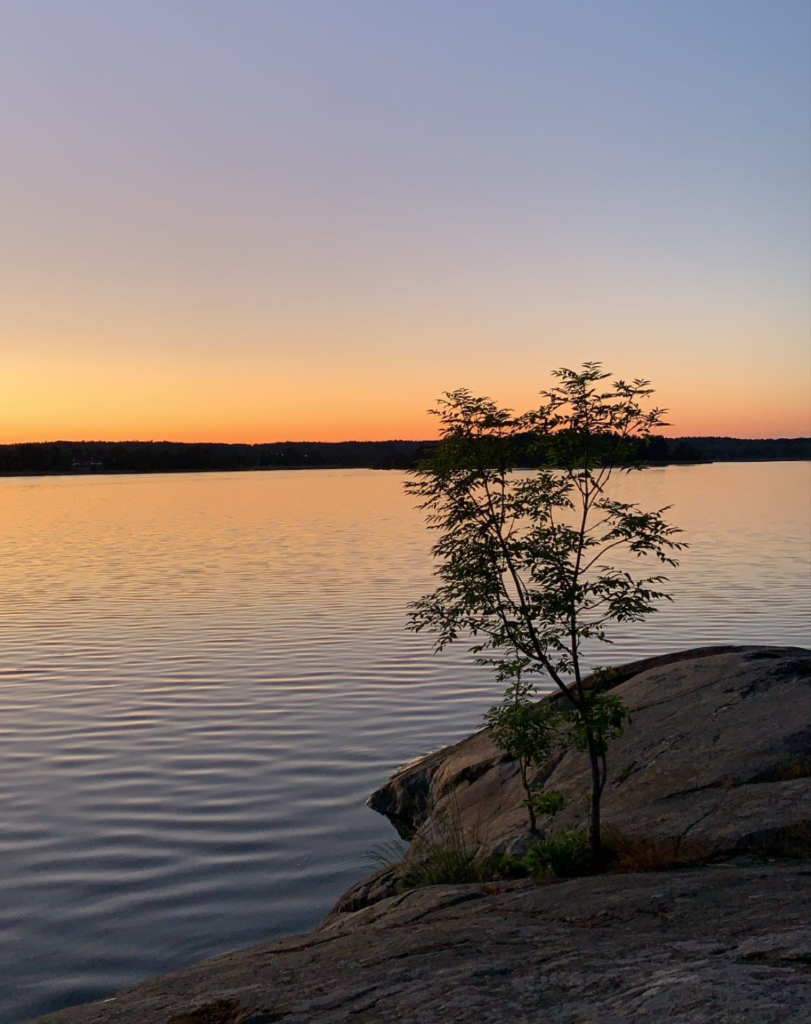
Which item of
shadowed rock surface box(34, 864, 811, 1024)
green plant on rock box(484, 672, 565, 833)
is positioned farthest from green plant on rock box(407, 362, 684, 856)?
shadowed rock surface box(34, 864, 811, 1024)

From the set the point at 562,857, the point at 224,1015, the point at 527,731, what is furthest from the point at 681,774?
the point at 224,1015

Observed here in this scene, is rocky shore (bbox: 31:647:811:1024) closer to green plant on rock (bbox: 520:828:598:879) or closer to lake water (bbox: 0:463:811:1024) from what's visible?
green plant on rock (bbox: 520:828:598:879)

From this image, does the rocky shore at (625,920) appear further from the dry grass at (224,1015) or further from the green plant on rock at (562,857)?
the green plant on rock at (562,857)

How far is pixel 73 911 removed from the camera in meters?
10.8

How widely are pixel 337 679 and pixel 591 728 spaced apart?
1283 centimetres

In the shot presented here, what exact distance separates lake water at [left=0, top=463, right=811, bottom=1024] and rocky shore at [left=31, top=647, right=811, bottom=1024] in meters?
1.69

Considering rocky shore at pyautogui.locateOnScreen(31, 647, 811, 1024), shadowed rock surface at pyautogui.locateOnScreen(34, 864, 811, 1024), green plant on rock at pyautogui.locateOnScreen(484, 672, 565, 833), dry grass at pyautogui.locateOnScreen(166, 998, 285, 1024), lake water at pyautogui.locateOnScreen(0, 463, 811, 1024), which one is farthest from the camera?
lake water at pyautogui.locateOnScreen(0, 463, 811, 1024)

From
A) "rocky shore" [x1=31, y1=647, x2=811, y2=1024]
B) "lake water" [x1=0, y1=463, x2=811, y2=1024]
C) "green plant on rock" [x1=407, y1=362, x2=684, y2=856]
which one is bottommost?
"lake water" [x1=0, y1=463, x2=811, y2=1024]

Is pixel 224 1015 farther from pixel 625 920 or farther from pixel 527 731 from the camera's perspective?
pixel 527 731

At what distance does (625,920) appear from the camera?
7.07 m

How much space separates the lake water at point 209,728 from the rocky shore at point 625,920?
5.56 ft

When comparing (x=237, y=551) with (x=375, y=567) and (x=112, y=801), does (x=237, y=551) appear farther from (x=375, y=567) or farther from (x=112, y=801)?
(x=112, y=801)

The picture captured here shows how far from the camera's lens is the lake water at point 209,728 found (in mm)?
10695

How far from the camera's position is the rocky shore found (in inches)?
223
